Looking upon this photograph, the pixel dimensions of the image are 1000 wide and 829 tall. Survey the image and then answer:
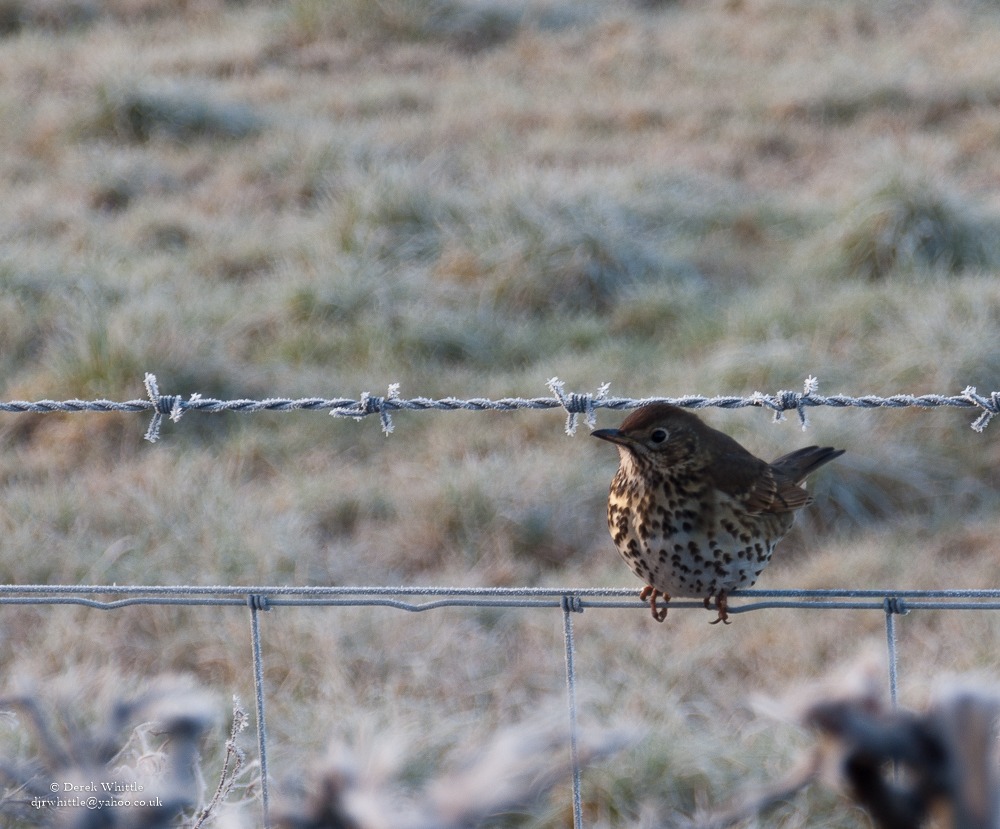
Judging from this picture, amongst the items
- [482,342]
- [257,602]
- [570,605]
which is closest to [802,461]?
[570,605]

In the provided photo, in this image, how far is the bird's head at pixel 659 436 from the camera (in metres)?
1.96

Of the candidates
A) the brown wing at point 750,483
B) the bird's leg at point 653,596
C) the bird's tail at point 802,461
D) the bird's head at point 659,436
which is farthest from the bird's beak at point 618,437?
the bird's tail at point 802,461

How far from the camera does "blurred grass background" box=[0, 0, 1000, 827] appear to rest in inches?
133

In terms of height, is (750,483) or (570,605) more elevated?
(750,483)

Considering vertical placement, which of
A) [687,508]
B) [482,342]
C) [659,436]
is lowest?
[687,508]

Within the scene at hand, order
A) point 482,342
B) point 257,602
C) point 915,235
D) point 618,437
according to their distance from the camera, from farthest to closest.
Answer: point 915,235
point 482,342
point 618,437
point 257,602

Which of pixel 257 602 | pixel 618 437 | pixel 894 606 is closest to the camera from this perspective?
pixel 894 606

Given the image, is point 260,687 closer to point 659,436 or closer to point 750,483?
point 659,436

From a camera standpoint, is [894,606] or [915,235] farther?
[915,235]

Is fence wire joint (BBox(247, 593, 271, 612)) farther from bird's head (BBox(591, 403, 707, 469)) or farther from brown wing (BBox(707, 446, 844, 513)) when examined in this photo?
brown wing (BBox(707, 446, 844, 513))

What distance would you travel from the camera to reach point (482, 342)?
5531mm

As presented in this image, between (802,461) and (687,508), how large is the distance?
0.53 m

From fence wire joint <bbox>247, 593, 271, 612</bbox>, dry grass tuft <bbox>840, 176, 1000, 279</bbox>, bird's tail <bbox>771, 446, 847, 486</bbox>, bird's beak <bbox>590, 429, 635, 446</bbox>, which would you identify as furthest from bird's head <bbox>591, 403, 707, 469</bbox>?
dry grass tuft <bbox>840, 176, 1000, 279</bbox>

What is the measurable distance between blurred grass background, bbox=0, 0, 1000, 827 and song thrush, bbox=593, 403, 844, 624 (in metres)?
0.62
